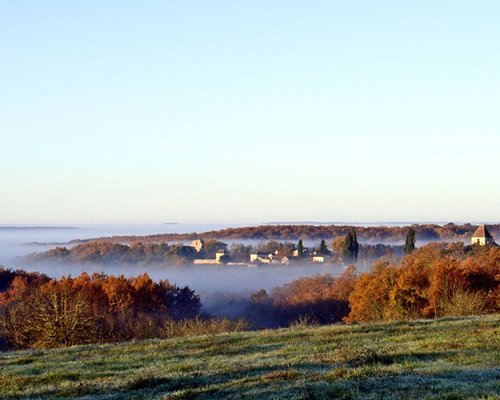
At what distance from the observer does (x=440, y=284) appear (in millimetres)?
70250

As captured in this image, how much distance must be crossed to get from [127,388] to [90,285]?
84482 millimetres

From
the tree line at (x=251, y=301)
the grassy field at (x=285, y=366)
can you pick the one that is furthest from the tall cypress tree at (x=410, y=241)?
the grassy field at (x=285, y=366)

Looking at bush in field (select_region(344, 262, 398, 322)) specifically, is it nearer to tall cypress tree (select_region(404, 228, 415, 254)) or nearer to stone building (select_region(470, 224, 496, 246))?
tall cypress tree (select_region(404, 228, 415, 254))

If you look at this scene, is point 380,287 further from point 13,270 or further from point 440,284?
point 13,270

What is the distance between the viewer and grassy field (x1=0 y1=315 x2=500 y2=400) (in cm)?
1443

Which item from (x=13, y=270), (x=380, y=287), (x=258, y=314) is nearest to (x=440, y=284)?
(x=380, y=287)

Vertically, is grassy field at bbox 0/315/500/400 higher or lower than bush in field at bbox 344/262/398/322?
higher

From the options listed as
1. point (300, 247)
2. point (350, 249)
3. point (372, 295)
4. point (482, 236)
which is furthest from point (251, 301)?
point (300, 247)

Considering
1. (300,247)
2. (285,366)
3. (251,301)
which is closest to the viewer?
(285,366)

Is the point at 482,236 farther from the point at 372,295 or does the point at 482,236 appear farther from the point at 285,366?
the point at 285,366

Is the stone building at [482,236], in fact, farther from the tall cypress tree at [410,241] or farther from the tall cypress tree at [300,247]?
the tall cypress tree at [300,247]

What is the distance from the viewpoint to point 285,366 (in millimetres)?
18516

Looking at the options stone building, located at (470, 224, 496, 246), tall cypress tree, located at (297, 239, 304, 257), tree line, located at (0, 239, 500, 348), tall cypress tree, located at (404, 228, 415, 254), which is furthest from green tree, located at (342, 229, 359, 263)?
tall cypress tree, located at (297, 239, 304, 257)

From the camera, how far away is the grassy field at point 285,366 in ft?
47.3
